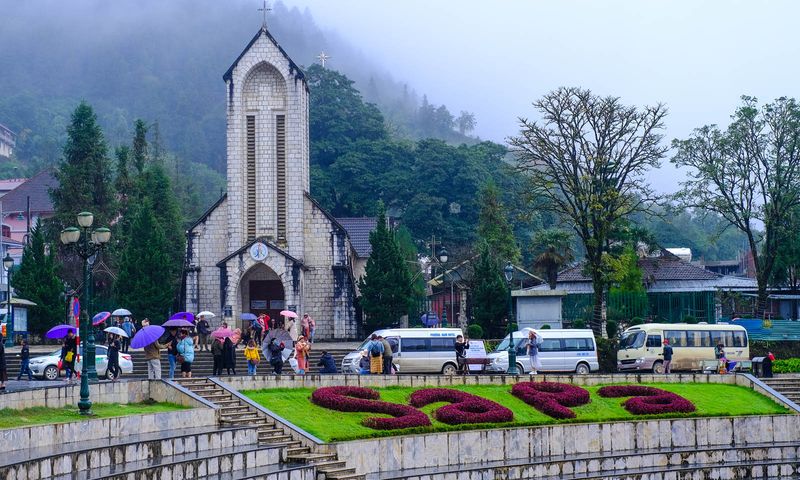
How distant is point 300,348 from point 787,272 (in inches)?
1390

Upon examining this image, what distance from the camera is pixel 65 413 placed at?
83.2ft

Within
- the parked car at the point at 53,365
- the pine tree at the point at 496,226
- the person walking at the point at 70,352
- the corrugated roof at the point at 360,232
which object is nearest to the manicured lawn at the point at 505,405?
the person walking at the point at 70,352

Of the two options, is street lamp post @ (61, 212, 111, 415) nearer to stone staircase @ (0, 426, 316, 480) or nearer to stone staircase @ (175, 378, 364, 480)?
stone staircase @ (0, 426, 316, 480)

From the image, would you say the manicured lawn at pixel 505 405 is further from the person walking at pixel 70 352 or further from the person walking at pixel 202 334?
the person walking at pixel 202 334

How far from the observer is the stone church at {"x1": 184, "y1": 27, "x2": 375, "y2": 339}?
5325cm

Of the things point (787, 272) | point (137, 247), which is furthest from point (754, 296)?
point (137, 247)

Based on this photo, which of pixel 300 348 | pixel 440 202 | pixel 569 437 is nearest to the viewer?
pixel 569 437

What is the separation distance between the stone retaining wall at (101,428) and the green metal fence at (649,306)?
3042cm

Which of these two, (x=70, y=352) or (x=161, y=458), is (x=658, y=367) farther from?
(x=161, y=458)

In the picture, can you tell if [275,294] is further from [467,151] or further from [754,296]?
[467,151]

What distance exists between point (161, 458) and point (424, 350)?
18041mm

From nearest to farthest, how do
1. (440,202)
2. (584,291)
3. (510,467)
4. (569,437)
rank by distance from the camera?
(510,467) < (569,437) < (584,291) < (440,202)

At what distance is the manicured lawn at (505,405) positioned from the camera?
2873 centimetres

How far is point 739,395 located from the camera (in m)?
37.0
